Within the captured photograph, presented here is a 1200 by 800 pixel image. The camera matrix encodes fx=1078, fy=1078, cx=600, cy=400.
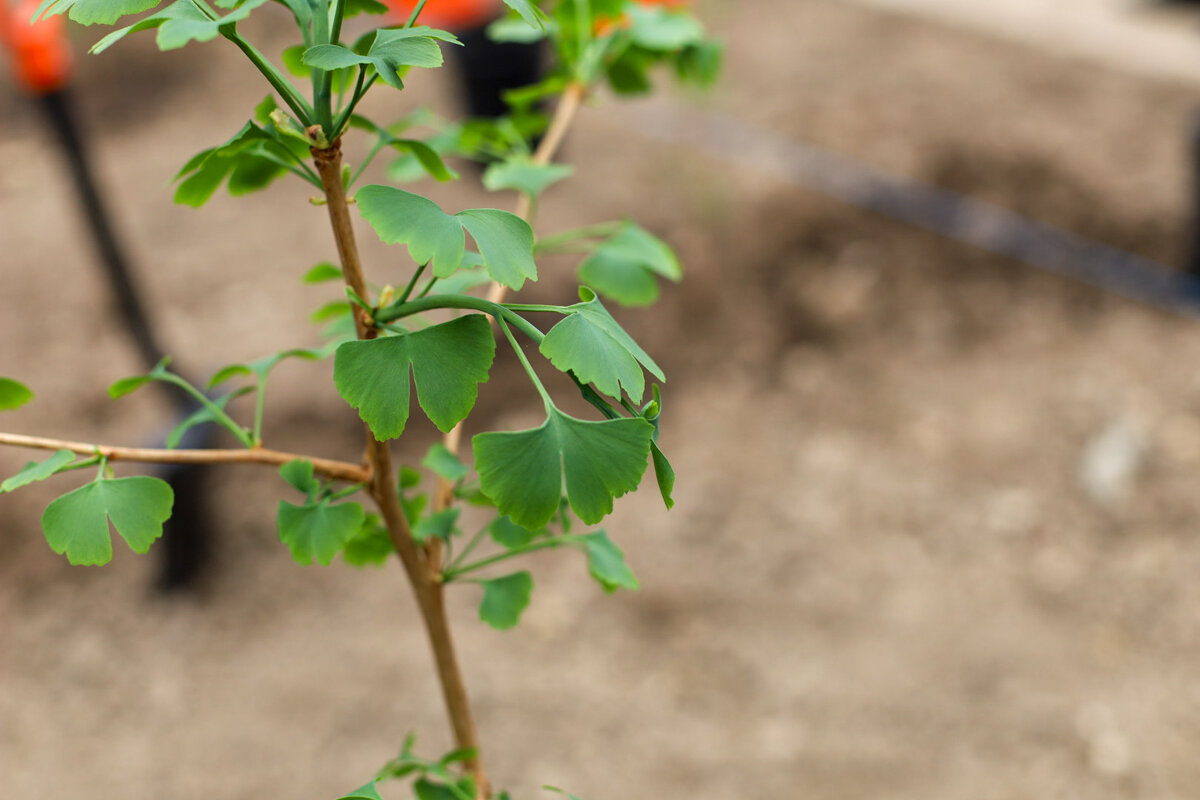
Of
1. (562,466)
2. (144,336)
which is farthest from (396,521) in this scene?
(144,336)

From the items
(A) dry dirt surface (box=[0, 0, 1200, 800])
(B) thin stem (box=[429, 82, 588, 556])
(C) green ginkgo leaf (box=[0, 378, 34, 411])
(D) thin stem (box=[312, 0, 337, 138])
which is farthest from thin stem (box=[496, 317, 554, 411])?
(A) dry dirt surface (box=[0, 0, 1200, 800])

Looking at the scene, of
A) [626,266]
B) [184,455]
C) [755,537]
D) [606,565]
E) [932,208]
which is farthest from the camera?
[932,208]

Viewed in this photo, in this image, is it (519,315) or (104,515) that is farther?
(519,315)

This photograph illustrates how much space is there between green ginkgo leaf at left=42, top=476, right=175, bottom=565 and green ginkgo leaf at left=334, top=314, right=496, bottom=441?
106mm

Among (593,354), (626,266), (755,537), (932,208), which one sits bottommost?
(593,354)

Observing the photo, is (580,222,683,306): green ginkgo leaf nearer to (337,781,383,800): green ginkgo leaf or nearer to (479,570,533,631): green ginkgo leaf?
(479,570,533,631): green ginkgo leaf

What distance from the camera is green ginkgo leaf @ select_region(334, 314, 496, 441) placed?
40 centimetres

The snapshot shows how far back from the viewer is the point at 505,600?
0.60 m

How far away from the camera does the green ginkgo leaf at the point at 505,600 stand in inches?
23.3

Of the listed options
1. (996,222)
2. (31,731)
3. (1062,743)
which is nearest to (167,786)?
(31,731)

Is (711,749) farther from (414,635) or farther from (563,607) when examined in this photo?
(414,635)

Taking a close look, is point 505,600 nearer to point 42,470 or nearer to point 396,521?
point 396,521

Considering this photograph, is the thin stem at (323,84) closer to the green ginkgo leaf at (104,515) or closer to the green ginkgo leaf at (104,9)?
the green ginkgo leaf at (104,9)

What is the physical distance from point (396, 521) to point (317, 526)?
67mm
